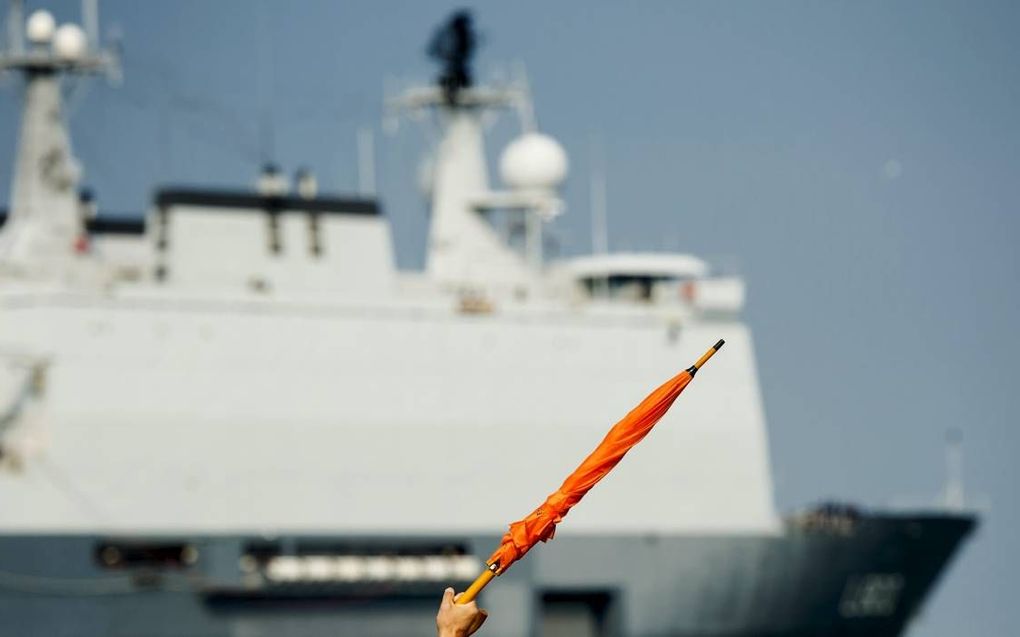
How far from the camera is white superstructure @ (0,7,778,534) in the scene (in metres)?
47.1

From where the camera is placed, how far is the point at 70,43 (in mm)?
52531

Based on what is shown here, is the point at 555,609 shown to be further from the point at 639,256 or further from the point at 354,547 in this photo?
the point at 639,256

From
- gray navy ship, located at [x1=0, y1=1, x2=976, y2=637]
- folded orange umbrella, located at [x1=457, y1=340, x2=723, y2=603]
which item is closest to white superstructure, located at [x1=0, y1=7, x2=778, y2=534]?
gray navy ship, located at [x1=0, y1=1, x2=976, y2=637]

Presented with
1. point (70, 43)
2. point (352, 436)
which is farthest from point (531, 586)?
point (70, 43)

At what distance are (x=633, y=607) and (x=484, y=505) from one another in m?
3.76

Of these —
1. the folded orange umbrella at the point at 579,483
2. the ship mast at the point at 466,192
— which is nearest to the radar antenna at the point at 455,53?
the ship mast at the point at 466,192

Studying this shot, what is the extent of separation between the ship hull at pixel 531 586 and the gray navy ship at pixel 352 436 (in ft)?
0.19

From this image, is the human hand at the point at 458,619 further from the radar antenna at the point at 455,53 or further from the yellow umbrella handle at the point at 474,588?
→ the radar antenna at the point at 455,53

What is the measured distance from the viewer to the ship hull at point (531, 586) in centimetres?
4619

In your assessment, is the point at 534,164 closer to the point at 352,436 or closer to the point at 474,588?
the point at 352,436

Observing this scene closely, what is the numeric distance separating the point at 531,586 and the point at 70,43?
14813 millimetres

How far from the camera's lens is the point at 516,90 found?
A: 5766cm

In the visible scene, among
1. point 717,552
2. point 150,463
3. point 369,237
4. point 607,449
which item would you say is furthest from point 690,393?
point 607,449

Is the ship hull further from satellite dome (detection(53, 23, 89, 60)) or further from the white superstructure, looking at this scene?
satellite dome (detection(53, 23, 89, 60))
